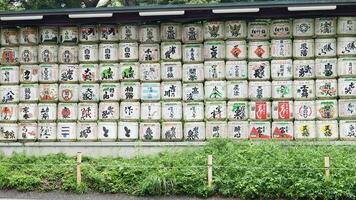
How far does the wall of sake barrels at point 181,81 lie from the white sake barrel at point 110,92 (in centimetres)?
3

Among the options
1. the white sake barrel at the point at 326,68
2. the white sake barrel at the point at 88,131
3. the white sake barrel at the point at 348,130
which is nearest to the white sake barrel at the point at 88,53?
the white sake barrel at the point at 88,131

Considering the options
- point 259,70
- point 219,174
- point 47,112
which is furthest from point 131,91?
point 219,174

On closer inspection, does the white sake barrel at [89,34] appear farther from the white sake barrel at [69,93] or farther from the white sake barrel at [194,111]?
the white sake barrel at [194,111]

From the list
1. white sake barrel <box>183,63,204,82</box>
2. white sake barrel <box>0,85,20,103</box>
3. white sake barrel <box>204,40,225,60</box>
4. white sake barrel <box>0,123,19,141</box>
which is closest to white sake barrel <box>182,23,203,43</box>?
white sake barrel <box>204,40,225,60</box>

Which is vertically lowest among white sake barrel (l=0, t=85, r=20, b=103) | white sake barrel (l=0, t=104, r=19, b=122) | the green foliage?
the green foliage

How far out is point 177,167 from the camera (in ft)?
43.7

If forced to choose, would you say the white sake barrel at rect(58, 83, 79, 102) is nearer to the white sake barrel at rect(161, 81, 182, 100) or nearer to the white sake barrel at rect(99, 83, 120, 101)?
the white sake barrel at rect(99, 83, 120, 101)

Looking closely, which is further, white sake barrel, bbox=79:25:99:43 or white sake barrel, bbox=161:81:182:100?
white sake barrel, bbox=79:25:99:43

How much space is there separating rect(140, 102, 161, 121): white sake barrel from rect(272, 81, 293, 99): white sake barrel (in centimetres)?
356

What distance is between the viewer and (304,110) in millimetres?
15375

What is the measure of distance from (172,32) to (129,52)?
4.90 ft

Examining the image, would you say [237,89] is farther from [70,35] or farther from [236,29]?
[70,35]

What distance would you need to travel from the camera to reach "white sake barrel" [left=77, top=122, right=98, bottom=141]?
1600 centimetres

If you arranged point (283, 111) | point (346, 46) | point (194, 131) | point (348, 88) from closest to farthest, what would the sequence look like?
point (348, 88), point (346, 46), point (283, 111), point (194, 131)
